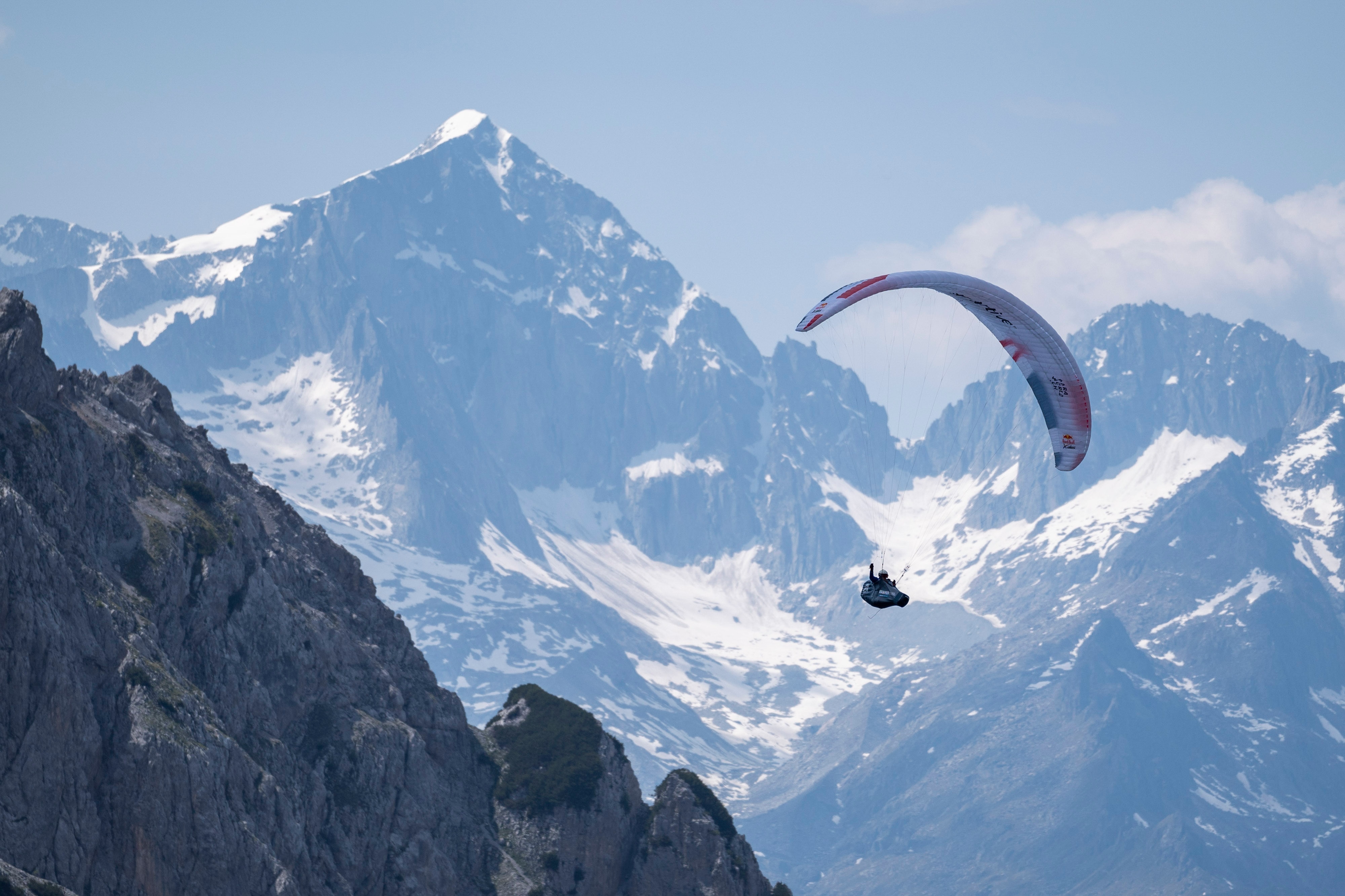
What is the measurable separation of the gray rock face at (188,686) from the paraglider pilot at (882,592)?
41167 millimetres

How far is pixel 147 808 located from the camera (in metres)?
90.3

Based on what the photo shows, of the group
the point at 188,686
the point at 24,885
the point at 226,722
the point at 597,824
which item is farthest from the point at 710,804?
the point at 24,885

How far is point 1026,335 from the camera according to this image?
88312mm

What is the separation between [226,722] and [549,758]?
38.3m

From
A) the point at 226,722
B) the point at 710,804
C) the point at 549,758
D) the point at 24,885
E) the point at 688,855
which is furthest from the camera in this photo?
the point at 710,804

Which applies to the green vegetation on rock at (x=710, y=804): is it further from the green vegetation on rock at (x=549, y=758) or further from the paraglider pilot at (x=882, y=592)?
the paraglider pilot at (x=882, y=592)

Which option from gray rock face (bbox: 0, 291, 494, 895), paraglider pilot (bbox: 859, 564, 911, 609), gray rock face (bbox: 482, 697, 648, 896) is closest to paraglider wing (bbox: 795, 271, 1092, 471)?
paraglider pilot (bbox: 859, 564, 911, 609)

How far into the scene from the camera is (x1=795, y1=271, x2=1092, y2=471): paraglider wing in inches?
3423

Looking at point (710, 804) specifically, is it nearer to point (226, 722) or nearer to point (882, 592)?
point (226, 722)

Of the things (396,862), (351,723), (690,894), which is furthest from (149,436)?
(690,894)

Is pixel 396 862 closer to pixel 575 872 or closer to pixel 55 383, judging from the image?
pixel 575 872

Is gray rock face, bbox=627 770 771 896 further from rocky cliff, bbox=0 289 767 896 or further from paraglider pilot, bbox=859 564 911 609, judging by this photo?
paraglider pilot, bbox=859 564 911 609

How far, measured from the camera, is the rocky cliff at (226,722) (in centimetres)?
8844

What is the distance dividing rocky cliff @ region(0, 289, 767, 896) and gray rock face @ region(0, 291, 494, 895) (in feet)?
0.54
